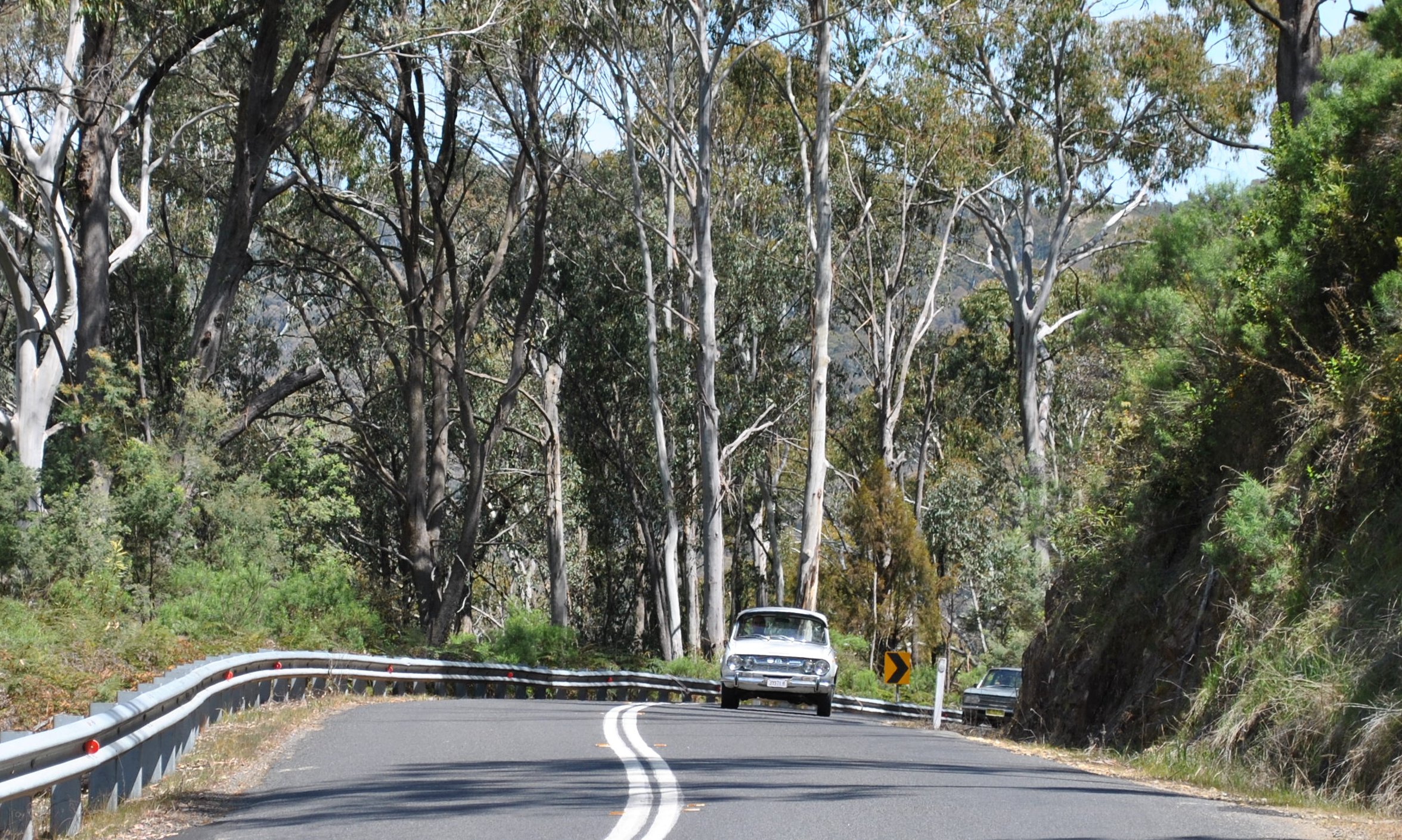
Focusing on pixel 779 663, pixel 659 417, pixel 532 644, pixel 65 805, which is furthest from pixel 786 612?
pixel 659 417

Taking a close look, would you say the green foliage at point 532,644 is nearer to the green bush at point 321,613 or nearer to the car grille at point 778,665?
the green bush at point 321,613

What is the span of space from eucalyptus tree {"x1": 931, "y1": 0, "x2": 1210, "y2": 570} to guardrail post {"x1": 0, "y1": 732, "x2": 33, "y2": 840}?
31.6m

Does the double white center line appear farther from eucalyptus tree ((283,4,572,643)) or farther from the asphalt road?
eucalyptus tree ((283,4,572,643))

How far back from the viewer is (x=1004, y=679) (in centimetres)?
2791

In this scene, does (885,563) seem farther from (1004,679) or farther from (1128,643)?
(1128,643)

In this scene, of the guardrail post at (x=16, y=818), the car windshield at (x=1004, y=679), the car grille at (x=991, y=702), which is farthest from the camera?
the car windshield at (x=1004, y=679)

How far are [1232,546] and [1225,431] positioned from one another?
235 centimetres

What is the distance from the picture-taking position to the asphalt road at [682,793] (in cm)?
706

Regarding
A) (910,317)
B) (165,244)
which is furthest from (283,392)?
(910,317)

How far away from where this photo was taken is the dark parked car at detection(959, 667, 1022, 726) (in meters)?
26.7

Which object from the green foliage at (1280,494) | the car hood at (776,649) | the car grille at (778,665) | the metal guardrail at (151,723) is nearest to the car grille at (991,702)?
the car hood at (776,649)

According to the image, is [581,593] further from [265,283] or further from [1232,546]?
[1232,546]

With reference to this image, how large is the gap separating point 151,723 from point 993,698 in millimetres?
20650

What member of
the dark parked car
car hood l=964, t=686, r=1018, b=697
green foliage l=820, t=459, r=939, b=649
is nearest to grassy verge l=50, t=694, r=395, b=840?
the dark parked car
